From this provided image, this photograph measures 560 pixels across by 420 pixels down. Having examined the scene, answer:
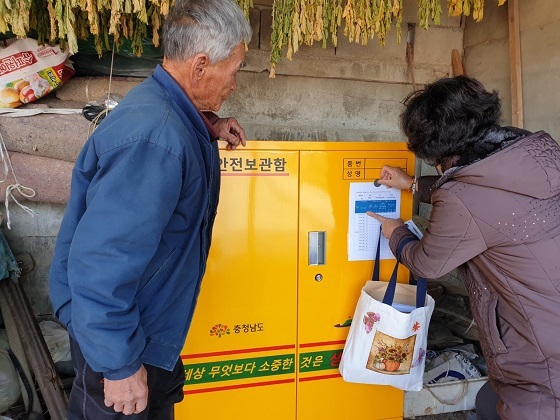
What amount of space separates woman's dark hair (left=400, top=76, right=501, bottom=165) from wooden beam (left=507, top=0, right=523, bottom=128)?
77.7 inches

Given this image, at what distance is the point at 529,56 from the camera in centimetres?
338

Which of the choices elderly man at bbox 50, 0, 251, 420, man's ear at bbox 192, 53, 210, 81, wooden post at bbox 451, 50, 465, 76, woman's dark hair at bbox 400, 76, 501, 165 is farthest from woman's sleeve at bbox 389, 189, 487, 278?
wooden post at bbox 451, 50, 465, 76

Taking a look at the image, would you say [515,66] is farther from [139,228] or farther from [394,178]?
[139,228]

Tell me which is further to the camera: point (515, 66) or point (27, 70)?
point (515, 66)

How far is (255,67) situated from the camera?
340 centimetres

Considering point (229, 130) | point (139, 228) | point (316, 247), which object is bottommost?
point (316, 247)

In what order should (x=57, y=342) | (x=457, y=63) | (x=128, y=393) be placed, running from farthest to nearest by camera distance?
(x=457, y=63) → (x=57, y=342) → (x=128, y=393)

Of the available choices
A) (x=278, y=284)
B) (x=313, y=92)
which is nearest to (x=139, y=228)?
(x=278, y=284)

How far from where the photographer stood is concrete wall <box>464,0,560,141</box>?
3.19 m

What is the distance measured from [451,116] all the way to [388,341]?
109 cm

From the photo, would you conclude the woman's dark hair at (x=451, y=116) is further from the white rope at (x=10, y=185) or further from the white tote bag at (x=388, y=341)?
the white rope at (x=10, y=185)

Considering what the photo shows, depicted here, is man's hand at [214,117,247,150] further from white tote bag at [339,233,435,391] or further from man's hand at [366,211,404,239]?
white tote bag at [339,233,435,391]

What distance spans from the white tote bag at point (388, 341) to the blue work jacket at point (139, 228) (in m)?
1.08

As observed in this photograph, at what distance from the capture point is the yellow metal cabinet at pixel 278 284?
2.27m
